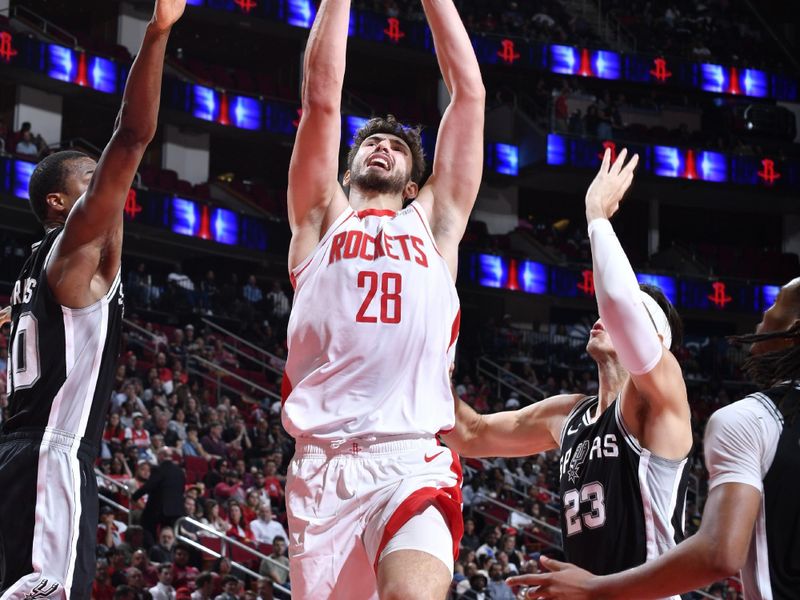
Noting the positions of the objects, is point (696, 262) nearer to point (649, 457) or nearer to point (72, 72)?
point (72, 72)

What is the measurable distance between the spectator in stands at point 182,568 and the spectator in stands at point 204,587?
1.60 feet

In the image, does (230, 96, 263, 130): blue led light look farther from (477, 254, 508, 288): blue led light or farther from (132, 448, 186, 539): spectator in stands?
(132, 448, 186, 539): spectator in stands

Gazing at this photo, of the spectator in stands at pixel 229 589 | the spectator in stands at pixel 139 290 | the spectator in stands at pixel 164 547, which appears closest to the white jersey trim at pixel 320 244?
the spectator in stands at pixel 229 589

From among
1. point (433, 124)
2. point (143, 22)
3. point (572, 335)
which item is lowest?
point (572, 335)

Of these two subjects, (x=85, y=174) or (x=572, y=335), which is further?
(x=572, y=335)

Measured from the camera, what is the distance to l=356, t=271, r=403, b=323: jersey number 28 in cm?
416

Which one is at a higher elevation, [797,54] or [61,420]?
[797,54]

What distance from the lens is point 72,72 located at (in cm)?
2394

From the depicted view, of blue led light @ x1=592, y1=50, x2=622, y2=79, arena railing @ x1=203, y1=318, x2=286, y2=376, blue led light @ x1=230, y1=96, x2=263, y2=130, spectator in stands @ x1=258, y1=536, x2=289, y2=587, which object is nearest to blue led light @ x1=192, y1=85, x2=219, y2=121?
blue led light @ x1=230, y1=96, x2=263, y2=130

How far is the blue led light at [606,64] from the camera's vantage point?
102 feet

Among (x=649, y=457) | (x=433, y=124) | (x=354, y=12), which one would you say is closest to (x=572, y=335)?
(x=433, y=124)

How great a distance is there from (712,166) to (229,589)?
22.6m

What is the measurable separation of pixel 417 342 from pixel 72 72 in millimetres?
21555

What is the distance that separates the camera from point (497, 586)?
13.6 m
